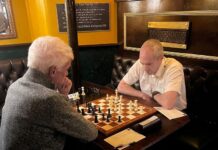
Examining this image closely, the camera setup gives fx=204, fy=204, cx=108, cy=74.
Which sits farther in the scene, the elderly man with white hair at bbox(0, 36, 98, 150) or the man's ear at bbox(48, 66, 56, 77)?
the man's ear at bbox(48, 66, 56, 77)

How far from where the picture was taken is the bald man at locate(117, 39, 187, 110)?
6.66 ft

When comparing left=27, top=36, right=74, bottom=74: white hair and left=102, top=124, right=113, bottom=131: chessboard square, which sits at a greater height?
left=27, top=36, right=74, bottom=74: white hair

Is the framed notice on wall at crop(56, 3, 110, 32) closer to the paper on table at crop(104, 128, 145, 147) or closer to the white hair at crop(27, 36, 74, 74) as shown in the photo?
the white hair at crop(27, 36, 74, 74)

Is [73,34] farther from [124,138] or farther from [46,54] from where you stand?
[124,138]

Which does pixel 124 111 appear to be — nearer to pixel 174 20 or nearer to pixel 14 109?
pixel 14 109

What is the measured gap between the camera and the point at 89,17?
3.44 meters

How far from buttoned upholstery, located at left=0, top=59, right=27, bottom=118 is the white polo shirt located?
5.19 ft

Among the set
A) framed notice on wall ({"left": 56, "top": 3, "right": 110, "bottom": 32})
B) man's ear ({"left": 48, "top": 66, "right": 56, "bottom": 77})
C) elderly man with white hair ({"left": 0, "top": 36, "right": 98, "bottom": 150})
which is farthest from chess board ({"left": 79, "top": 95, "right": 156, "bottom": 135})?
framed notice on wall ({"left": 56, "top": 3, "right": 110, "bottom": 32})

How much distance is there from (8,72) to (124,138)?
7.27 ft

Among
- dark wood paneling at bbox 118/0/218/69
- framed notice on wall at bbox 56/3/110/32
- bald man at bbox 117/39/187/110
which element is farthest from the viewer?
framed notice on wall at bbox 56/3/110/32

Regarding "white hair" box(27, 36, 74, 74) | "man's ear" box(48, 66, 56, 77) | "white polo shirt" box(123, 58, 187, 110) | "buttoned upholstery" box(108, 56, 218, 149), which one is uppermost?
"white hair" box(27, 36, 74, 74)

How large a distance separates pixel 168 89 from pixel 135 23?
5.42 feet

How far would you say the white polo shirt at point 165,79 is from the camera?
82.2 inches

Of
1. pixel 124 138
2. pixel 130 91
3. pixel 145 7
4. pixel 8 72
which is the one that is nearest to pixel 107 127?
pixel 124 138
